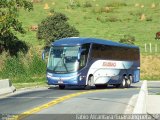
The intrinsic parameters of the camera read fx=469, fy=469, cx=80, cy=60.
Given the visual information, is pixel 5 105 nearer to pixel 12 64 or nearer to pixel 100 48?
pixel 100 48

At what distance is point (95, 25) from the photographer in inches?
2731

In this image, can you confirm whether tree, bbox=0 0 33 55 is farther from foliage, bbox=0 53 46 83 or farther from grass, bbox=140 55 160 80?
grass, bbox=140 55 160 80

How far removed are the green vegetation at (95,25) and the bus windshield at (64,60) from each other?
11.9 meters

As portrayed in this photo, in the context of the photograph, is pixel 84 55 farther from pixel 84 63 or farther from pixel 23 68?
pixel 23 68

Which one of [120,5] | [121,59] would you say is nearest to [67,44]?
[121,59]

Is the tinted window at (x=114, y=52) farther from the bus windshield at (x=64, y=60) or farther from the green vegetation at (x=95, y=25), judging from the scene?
the green vegetation at (x=95, y=25)

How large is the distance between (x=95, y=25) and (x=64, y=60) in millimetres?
37476

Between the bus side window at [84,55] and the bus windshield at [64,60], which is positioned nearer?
the bus windshield at [64,60]

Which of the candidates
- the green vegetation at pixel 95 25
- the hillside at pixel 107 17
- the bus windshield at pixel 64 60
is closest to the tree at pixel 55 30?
the green vegetation at pixel 95 25

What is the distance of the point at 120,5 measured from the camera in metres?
85.9

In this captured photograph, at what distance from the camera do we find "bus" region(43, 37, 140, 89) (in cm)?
3222

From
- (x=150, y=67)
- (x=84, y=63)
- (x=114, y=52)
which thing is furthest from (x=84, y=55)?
(x=150, y=67)

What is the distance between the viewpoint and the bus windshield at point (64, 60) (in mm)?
32156

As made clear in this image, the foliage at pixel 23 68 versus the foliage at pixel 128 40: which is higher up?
the foliage at pixel 128 40
